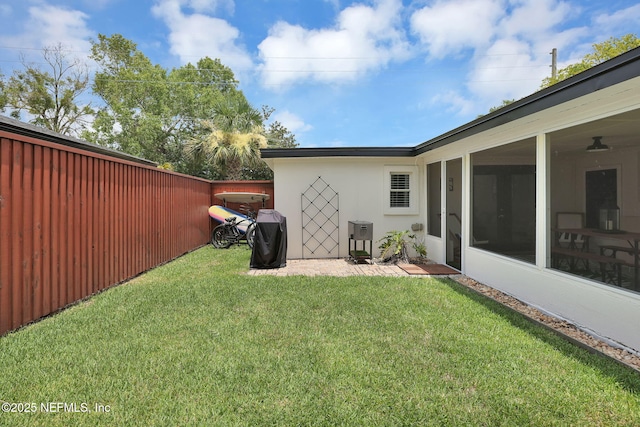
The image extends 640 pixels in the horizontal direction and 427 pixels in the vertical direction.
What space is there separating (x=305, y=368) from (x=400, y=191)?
18.8 feet

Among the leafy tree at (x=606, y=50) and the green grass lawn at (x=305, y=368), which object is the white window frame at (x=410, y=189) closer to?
the green grass lawn at (x=305, y=368)

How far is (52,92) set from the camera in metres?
18.8

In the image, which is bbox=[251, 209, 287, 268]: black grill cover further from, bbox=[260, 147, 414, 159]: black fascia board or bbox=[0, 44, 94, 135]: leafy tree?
bbox=[0, 44, 94, 135]: leafy tree

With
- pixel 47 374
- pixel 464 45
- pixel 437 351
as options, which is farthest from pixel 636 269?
pixel 464 45

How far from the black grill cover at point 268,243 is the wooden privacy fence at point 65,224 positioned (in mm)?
2045

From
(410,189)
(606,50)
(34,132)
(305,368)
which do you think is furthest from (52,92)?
(606,50)

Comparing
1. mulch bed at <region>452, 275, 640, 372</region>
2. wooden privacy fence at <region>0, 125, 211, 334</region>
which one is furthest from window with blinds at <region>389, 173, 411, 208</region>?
wooden privacy fence at <region>0, 125, 211, 334</region>

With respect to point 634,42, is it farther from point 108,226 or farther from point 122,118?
point 122,118

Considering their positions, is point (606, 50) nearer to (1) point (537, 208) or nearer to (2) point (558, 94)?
(1) point (537, 208)

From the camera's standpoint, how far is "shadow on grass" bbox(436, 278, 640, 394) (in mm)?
2343

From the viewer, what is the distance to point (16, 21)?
46.7ft

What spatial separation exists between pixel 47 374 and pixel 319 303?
2615 millimetres

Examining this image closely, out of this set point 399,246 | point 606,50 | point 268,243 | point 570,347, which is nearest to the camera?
point 570,347

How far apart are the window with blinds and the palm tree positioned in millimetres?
7941
